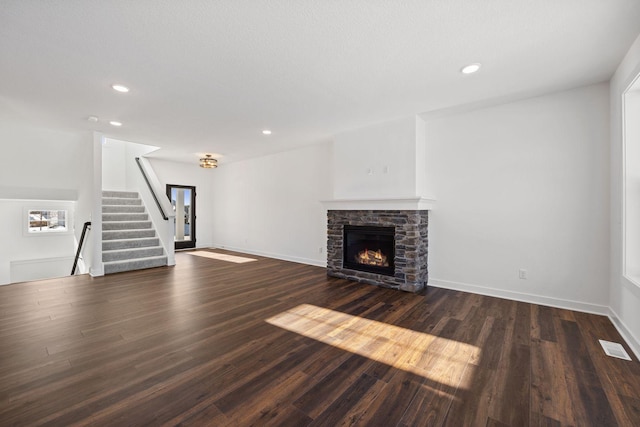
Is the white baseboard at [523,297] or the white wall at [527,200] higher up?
the white wall at [527,200]

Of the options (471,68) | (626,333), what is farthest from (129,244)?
(626,333)

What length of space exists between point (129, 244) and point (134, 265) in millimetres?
717

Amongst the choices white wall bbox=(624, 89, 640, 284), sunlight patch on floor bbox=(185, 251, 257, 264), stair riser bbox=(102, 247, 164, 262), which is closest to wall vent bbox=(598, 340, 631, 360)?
white wall bbox=(624, 89, 640, 284)

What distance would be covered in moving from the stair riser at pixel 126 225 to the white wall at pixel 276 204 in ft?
7.30

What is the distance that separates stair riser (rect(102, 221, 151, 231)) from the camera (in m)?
6.37

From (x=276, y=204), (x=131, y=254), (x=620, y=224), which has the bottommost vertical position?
(x=131, y=254)

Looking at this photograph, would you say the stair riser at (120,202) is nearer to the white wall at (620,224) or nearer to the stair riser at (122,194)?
the stair riser at (122,194)

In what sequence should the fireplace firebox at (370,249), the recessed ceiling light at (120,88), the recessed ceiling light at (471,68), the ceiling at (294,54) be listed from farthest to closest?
the fireplace firebox at (370,249) < the recessed ceiling light at (120,88) < the recessed ceiling light at (471,68) < the ceiling at (294,54)

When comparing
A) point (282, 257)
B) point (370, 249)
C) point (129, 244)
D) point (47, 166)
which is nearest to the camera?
point (370, 249)

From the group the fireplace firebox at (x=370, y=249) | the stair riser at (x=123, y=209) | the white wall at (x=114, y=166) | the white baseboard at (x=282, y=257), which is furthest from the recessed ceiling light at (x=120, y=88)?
the white wall at (x=114, y=166)

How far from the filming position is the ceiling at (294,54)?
2016 millimetres

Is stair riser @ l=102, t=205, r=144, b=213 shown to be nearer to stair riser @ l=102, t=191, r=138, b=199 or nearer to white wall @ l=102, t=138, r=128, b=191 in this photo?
stair riser @ l=102, t=191, r=138, b=199

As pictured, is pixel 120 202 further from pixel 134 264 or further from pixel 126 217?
pixel 134 264

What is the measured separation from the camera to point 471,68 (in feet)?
9.29
